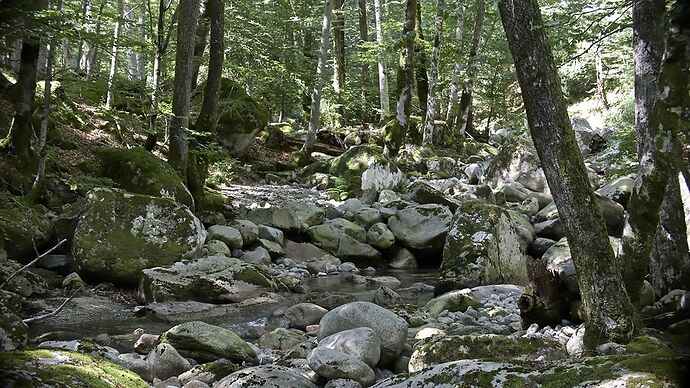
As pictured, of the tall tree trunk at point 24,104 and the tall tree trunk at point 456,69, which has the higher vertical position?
the tall tree trunk at point 456,69

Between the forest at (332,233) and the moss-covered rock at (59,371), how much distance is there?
0.02 metres

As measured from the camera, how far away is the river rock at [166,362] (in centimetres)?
504

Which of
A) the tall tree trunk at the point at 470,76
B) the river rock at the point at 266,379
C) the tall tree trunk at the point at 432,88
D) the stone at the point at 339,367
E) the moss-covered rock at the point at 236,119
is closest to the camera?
the river rock at the point at 266,379

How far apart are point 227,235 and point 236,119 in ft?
Answer: 25.6

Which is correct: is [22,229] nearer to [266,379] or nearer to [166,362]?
[166,362]

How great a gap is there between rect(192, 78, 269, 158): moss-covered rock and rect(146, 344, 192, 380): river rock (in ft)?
40.5

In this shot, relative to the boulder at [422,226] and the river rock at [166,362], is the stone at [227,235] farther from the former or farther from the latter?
the river rock at [166,362]

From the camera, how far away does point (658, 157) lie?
4.28 metres

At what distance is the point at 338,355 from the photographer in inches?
186

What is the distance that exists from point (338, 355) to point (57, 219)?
19.0 ft

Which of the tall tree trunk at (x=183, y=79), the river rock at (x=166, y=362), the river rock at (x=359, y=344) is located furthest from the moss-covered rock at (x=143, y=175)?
the river rock at (x=359, y=344)

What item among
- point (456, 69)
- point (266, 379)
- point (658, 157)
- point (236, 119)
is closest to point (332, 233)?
point (236, 119)

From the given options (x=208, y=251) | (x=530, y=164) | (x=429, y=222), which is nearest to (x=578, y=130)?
(x=530, y=164)

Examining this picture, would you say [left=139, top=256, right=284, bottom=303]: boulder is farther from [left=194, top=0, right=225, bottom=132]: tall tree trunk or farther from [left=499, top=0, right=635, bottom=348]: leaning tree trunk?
[left=499, top=0, right=635, bottom=348]: leaning tree trunk
